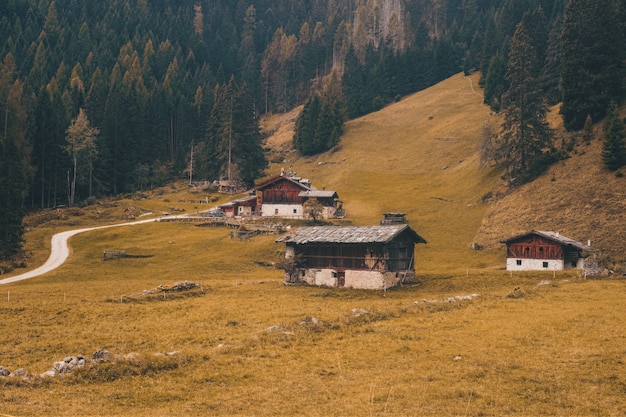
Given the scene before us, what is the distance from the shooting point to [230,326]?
40.5 m

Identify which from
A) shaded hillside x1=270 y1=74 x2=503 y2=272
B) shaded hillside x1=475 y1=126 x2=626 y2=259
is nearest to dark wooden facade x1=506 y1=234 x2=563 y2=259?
shaded hillside x1=270 y1=74 x2=503 y2=272

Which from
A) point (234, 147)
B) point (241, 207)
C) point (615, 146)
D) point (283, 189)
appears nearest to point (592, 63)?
point (615, 146)

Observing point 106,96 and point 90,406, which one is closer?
point 90,406

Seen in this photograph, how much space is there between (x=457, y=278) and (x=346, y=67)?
14061 cm

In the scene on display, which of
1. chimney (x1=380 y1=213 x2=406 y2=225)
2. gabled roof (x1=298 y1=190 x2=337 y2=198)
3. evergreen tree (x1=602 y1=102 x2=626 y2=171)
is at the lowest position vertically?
chimney (x1=380 y1=213 x2=406 y2=225)

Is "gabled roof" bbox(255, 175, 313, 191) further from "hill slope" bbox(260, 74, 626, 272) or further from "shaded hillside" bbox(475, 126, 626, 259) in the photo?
"shaded hillside" bbox(475, 126, 626, 259)

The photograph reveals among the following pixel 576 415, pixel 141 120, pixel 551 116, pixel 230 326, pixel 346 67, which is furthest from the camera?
pixel 346 67

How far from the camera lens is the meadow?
2489 centimetres

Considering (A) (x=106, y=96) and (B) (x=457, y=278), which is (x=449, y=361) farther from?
(A) (x=106, y=96)

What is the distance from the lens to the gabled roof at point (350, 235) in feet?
196

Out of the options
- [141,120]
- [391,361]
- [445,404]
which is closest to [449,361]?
[391,361]

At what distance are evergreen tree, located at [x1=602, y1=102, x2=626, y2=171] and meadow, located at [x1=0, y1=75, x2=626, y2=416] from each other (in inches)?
701

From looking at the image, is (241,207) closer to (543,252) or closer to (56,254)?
(56,254)

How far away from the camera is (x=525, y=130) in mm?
90438
